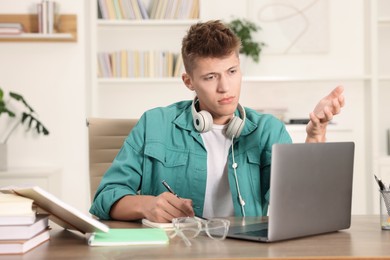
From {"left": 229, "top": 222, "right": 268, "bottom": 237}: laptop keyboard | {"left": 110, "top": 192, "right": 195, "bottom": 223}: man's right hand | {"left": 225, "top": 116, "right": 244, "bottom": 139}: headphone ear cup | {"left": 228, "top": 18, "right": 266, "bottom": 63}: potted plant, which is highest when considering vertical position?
{"left": 228, "top": 18, "right": 266, "bottom": 63}: potted plant

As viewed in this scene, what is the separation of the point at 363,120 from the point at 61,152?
2150 mm

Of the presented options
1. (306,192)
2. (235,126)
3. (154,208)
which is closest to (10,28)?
(235,126)

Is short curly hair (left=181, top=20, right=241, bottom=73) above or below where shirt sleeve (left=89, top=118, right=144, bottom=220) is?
above

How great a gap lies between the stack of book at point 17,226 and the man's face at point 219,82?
0.76 meters

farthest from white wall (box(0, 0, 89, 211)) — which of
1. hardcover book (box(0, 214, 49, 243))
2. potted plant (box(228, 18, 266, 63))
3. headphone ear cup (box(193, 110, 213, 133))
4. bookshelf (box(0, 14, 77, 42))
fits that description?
hardcover book (box(0, 214, 49, 243))

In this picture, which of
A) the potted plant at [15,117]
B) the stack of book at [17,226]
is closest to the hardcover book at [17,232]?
the stack of book at [17,226]

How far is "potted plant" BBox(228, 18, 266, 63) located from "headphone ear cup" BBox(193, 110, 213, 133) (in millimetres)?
2718

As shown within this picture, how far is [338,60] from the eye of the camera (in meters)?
5.01

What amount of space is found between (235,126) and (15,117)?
2.72 metres

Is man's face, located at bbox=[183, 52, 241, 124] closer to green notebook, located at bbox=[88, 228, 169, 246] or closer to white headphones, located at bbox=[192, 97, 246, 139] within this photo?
white headphones, located at bbox=[192, 97, 246, 139]

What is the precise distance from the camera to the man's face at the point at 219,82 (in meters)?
2.02

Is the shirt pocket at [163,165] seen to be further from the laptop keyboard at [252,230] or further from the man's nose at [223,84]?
the laptop keyboard at [252,230]

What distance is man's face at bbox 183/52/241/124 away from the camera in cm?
202

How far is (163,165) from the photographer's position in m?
2.12
